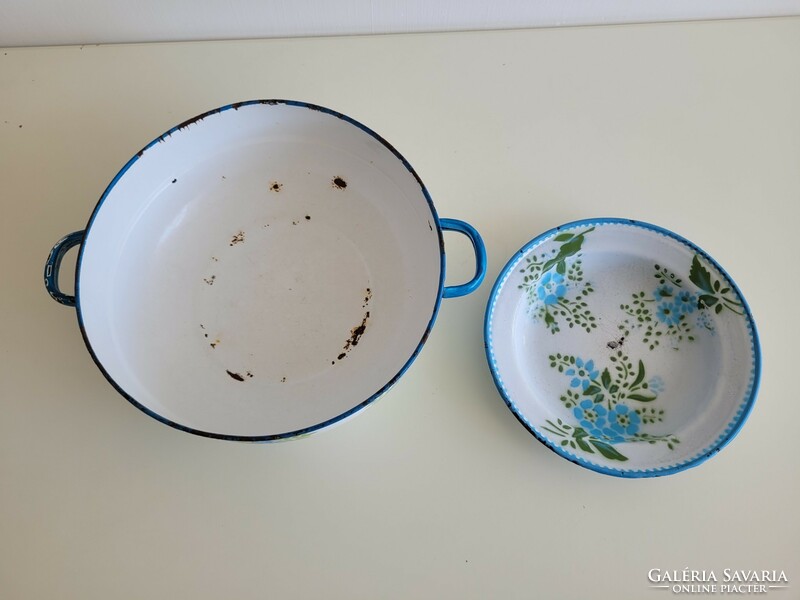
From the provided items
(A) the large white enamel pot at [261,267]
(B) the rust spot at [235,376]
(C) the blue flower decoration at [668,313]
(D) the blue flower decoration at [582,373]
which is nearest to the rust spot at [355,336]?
(A) the large white enamel pot at [261,267]

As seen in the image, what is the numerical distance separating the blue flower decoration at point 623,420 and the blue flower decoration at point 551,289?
0.14m

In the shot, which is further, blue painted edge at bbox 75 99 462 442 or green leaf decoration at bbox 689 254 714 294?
green leaf decoration at bbox 689 254 714 294

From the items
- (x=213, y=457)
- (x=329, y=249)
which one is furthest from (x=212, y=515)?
(x=329, y=249)

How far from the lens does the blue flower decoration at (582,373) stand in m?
0.64

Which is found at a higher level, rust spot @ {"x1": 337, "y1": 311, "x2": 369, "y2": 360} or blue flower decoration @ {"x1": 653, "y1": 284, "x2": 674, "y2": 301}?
blue flower decoration @ {"x1": 653, "y1": 284, "x2": 674, "y2": 301}

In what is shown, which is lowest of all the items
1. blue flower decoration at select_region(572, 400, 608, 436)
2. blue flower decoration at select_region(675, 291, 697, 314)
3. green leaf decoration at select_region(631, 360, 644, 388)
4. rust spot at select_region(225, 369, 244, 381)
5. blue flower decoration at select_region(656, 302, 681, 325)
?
blue flower decoration at select_region(572, 400, 608, 436)

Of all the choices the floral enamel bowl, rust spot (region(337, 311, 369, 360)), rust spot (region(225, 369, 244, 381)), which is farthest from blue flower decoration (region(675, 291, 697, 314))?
rust spot (region(225, 369, 244, 381))

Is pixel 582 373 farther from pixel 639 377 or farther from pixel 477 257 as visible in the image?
pixel 477 257

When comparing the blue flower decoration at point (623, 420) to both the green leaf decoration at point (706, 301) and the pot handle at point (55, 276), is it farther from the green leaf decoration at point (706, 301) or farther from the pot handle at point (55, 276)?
the pot handle at point (55, 276)

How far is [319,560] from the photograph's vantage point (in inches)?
23.3

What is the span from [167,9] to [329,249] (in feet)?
1.18

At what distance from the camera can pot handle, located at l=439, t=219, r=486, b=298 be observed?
1.89ft

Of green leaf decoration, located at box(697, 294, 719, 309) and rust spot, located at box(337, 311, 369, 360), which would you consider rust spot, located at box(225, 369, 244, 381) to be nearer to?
rust spot, located at box(337, 311, 369, 360)

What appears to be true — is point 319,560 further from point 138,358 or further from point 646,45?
point 646,45
